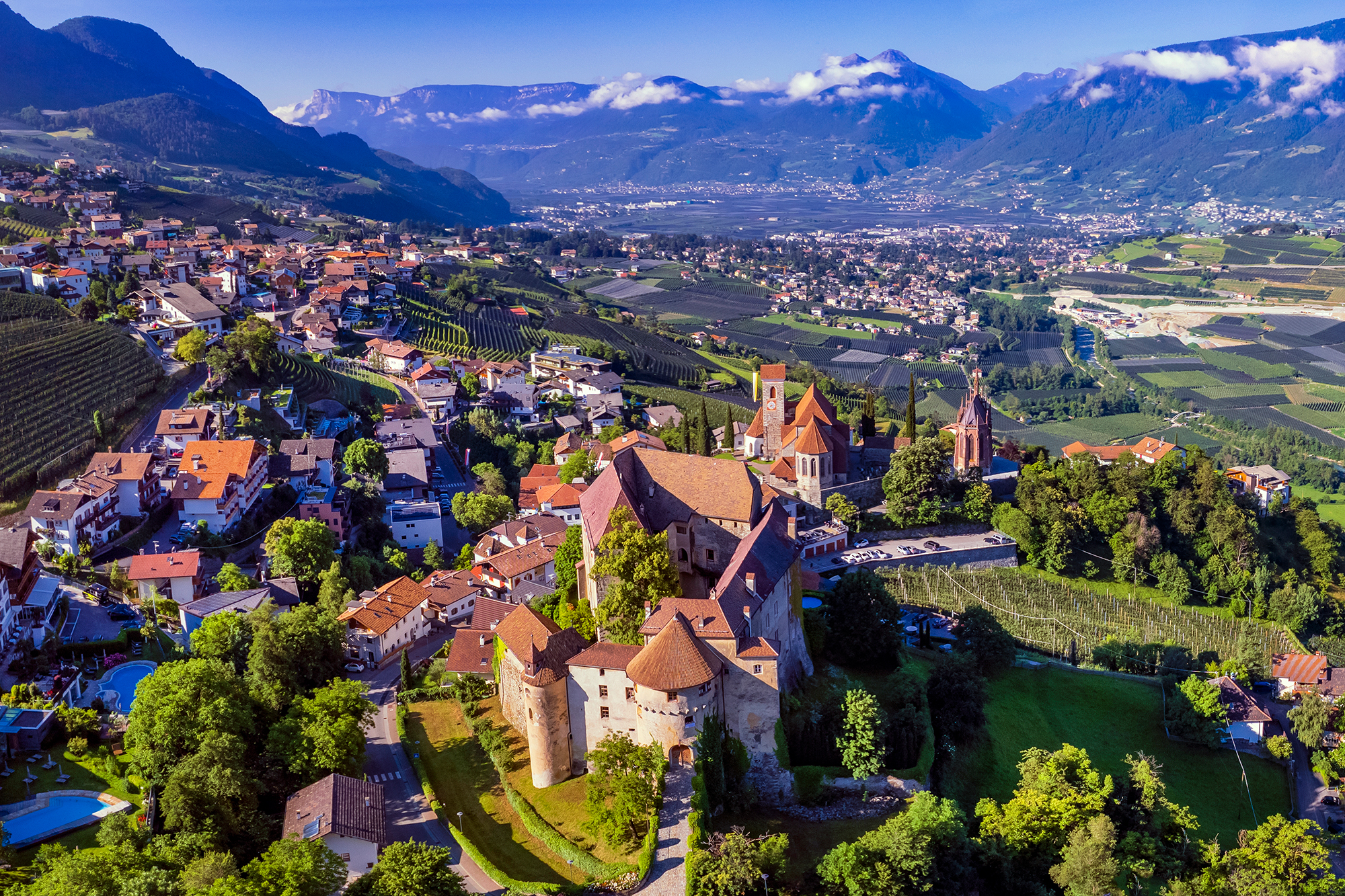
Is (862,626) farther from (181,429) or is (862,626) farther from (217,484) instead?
(181,429)

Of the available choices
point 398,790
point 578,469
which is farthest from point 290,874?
point 578,469

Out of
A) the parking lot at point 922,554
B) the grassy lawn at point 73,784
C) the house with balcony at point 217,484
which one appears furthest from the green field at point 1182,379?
the grassy lawn at point 73,784

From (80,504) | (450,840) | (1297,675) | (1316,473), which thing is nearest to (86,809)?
(450,840)

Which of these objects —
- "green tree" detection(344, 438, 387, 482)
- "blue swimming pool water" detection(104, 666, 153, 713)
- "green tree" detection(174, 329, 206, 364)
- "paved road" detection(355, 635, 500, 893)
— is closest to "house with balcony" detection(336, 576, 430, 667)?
"paved road" detection(355, 635, 500, 893)

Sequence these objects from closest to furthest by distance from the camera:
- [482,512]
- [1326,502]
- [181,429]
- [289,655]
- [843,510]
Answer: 1. [289,655]
2. [843,510]
3. [181,429]
4. [482,512]
5. [1326,502]

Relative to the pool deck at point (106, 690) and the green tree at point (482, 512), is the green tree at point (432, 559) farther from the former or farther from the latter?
the pool deck at point (106, 690)

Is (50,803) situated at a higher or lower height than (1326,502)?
higher
